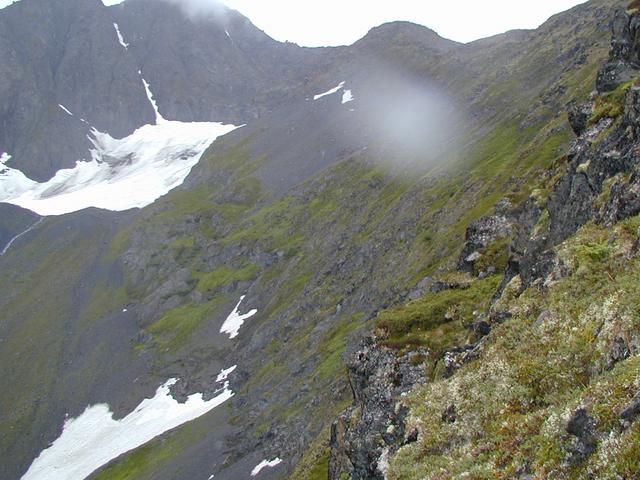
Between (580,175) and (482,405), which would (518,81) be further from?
(482,405)

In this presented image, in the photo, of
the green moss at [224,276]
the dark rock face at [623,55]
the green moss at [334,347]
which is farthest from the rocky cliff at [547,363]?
the green moss at [224,276]

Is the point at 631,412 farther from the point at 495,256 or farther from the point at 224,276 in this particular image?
the point at 224,276

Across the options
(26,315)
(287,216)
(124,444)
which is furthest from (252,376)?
(26,315)

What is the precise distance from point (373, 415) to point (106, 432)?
112 m

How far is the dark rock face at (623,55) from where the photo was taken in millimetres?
34906

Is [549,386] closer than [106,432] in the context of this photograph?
Yes

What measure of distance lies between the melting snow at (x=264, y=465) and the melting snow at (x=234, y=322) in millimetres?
59135

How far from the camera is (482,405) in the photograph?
17688 mm

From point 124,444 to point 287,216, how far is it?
8915 cm

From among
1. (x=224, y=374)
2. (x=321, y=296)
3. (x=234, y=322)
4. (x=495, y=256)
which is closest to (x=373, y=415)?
(x=495, y=256)

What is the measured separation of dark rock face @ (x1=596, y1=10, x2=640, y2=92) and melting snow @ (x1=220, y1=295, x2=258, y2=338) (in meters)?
108

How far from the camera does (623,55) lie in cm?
3797

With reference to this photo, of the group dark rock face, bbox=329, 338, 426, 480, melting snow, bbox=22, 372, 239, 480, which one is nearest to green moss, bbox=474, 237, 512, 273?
dark rock face, bbox=329, 338, 426, 480

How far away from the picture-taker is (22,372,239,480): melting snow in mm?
111500
